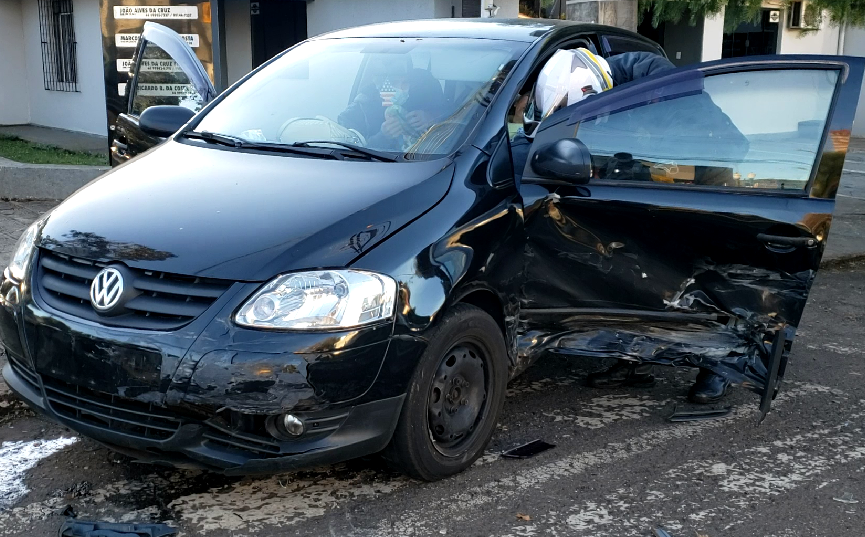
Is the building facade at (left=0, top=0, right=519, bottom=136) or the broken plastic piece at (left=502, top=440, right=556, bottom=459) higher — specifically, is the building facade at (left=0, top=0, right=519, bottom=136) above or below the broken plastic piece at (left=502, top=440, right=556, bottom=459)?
above

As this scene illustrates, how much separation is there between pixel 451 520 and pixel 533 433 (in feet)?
3.19

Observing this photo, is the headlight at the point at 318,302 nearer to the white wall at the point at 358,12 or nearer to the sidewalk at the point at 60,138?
the white wall at the point at 358,12

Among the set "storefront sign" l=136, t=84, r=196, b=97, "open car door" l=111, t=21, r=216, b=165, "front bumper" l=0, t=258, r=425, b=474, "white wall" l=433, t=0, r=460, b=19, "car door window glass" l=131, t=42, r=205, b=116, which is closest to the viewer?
"front bumper" l=0, t=258, r=425, b=474

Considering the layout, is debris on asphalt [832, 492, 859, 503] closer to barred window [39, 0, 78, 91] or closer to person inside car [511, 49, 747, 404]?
person inside car [511, 49, 747, 404]

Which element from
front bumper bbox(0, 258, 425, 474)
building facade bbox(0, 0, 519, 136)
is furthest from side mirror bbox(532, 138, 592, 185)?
building facade bbox(0, 0, 519, 136)

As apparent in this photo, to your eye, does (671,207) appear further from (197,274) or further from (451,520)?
(197,274)

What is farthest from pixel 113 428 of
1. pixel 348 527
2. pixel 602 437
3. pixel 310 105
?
pixel 602 437

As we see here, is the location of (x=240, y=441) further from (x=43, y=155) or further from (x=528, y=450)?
(x=43, y=155)

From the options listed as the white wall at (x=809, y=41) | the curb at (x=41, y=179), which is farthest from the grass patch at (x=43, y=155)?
the white wall at (x=809, y=41)

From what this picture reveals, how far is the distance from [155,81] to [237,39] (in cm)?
967

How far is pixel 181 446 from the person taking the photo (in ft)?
10.5

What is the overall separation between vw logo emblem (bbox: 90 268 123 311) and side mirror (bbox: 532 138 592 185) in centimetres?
172

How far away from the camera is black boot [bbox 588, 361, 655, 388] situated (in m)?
5.01

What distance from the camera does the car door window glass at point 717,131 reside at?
4184mm
